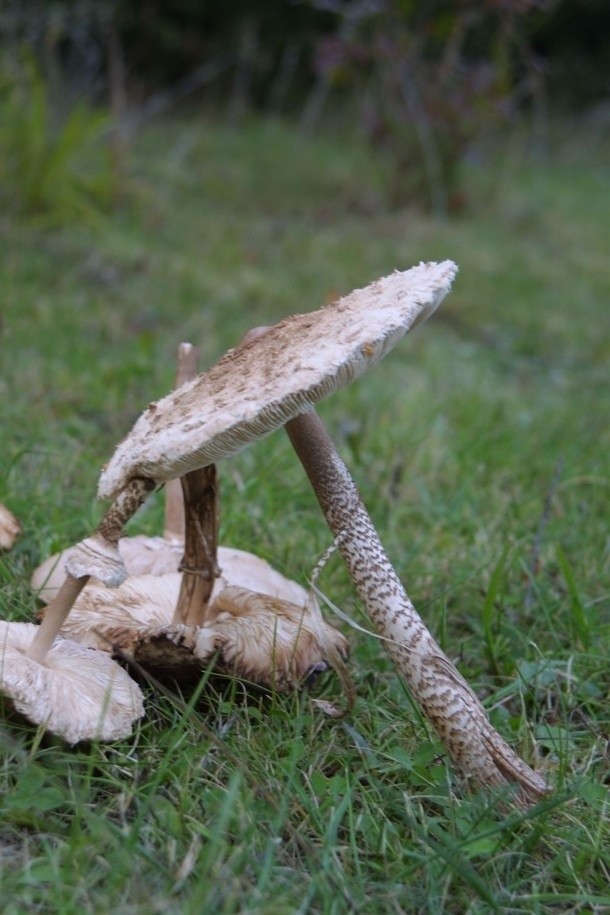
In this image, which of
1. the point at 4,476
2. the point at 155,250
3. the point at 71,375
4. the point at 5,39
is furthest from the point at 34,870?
the point at 5,39

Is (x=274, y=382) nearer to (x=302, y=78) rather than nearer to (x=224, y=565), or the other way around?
(x=224, y=565)

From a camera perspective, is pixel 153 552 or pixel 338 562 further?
pixel 338 562

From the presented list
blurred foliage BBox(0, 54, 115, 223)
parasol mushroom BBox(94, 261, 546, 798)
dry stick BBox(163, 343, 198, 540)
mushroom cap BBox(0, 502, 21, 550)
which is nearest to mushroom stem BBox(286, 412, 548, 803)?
parasol mushroom BBox(94, 261, 546, 798)

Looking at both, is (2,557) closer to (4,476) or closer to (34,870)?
(4,476)

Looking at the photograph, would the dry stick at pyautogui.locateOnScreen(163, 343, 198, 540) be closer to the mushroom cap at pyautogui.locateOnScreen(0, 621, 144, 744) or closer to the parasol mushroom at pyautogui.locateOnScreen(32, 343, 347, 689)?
the parasol mushroom at pyautogui.locateOnScreen(32, 343, 347, 689)

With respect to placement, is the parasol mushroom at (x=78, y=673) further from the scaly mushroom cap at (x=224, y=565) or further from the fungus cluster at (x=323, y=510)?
the scaly mushroom cap at (x=224, y=565)

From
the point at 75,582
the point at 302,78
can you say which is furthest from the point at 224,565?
the point at 302,78
